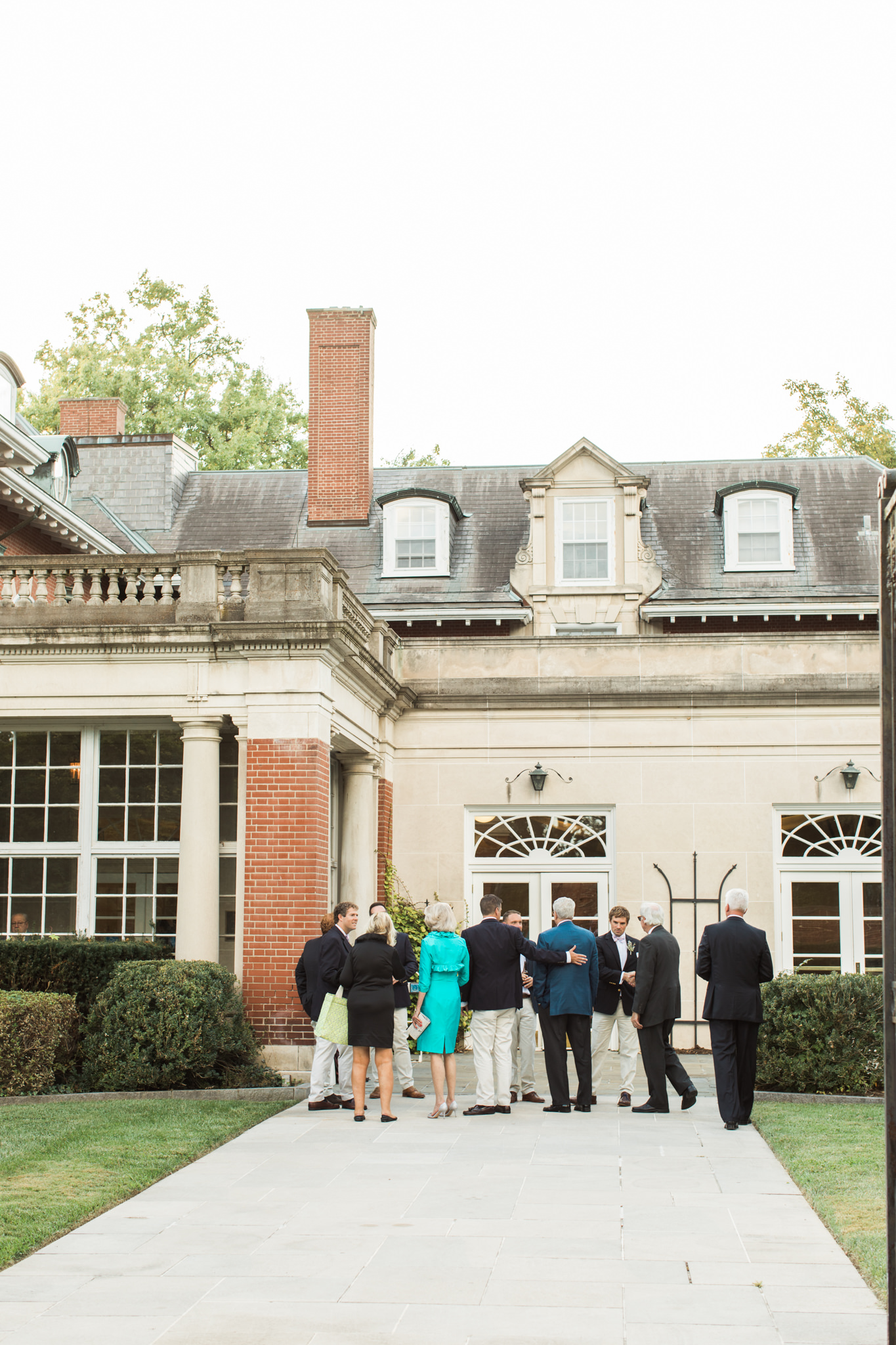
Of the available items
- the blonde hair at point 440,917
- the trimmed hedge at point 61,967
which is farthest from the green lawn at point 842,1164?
the trimmed hedge at point 61,967

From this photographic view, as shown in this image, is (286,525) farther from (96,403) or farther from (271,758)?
(271,758)

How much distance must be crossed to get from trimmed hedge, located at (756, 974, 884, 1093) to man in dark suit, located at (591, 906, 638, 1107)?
54.9 inches

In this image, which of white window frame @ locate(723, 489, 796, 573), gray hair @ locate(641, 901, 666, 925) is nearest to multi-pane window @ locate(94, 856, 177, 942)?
gray hair @ locate(641, 901, 666, 925)

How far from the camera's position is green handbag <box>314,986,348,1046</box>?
1183 cm

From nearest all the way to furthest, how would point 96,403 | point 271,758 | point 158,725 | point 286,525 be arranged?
1. point 271,758
2. point 158,725
3. point 286,525
4. point 96,403

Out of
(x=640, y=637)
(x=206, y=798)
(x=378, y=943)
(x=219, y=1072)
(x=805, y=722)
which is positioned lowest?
(x=219, y=1072)

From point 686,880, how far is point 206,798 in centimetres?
684

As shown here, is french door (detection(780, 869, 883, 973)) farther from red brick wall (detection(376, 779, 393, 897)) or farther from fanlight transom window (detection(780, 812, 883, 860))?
red brick wall (detection(376, 779, 393, 897))

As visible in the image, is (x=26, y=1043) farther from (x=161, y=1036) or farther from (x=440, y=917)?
(x=440, y=917)

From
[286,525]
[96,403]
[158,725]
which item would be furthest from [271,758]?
[96,403]

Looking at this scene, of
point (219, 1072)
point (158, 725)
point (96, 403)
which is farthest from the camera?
point (96, 403)

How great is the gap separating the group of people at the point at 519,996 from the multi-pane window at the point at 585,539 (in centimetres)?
1265

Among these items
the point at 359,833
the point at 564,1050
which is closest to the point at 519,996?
the point at 564,1050

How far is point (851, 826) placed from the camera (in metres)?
18.5
